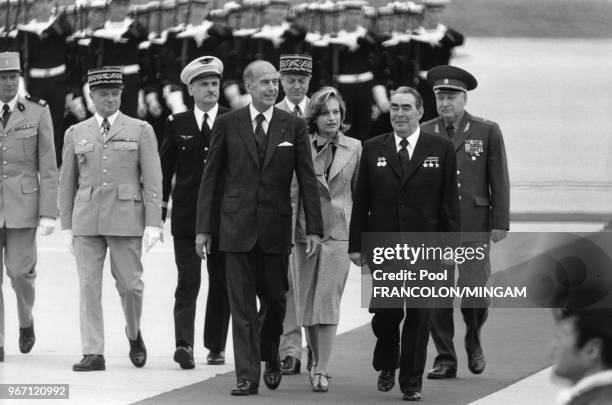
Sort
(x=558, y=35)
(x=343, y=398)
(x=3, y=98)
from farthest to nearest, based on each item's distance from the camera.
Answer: (x=558, y=35) < (x=3, y=98) < (x=343, y=398)

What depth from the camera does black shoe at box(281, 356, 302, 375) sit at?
8.34 meters

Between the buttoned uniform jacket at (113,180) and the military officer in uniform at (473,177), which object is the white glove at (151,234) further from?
the military officer in uniform at (473,177)

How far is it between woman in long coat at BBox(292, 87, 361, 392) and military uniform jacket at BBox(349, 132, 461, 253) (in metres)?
0.36

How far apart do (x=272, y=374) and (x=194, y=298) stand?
111 centimetres

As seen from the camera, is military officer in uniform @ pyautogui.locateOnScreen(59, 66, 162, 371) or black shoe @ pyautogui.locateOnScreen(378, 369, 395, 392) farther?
military officer in uniform @ pyautogui.locateOnScreen(59, 66, 162, 371)

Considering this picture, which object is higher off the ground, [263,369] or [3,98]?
[3,98]

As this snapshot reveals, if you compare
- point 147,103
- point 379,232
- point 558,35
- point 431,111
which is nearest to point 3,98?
point 379,232

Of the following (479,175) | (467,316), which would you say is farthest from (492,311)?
(479,175)

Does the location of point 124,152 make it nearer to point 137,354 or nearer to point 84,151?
point 84,151

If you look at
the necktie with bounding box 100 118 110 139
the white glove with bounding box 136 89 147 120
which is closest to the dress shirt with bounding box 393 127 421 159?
the necktie with bounding box 100 118 110 139

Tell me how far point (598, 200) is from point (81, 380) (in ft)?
29.5

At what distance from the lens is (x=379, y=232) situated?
25.0 feet

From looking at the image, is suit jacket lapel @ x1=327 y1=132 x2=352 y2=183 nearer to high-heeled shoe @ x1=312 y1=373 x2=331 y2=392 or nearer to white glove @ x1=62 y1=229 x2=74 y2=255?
high-heeled shoe @ x1=312 y1=373 x2=331 y2=392

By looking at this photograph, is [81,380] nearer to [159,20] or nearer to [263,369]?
[263,369]
